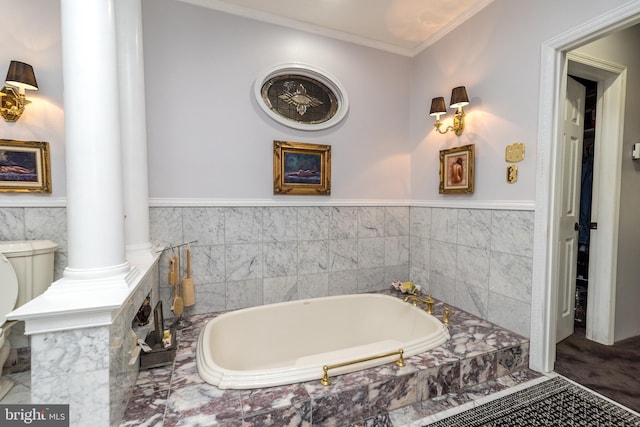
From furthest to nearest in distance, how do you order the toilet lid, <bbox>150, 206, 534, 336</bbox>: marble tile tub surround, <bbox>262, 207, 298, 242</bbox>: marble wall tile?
<bbox>262, 207, 298, 242</bbox>: marble wall tile < <bbox>150, 206, 534, 336</bbox>: marble tile tub surround < the toilet lid

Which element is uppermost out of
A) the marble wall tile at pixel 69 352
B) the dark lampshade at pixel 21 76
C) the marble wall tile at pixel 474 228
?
the dark lampshade at pixel 21 76

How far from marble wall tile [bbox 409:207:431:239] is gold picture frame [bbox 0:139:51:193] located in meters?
2.85

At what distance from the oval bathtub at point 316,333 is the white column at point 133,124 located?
76 centimetres

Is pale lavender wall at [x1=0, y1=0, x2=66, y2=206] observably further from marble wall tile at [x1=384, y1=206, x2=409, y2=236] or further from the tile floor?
marble wall tile at [x1=384, y1=206, x2=409, y2=236]

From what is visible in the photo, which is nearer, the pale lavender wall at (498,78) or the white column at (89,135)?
the white column at (89,135)

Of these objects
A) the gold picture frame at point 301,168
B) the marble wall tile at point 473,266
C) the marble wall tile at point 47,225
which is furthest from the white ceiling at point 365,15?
the marble wall tile at point 473,266

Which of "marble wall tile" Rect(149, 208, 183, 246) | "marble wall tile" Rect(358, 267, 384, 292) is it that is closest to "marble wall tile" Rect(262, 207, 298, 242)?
"marble wall tile" Rect(149, 208, 183, 246)

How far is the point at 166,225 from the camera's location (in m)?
2.09

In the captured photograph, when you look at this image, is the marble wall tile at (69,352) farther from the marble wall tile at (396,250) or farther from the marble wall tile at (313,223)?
the marble wall tile at (396,250)

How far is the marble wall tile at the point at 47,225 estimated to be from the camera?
180 centimetres

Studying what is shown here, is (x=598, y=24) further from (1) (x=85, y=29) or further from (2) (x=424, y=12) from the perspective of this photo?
(1) (x=85, y=29)

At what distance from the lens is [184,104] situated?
83.1 inches

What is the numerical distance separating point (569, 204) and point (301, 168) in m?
2.17

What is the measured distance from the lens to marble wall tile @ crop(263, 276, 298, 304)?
2383mm
